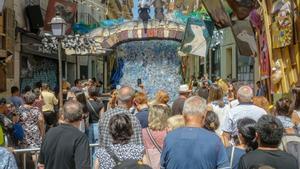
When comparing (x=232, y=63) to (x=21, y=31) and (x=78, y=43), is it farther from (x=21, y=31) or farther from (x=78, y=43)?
(x=21, y=31)

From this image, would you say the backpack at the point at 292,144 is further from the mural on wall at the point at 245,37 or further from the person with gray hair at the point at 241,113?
the mural on wall at the point at 245,37

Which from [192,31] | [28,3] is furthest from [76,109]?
[28,3]

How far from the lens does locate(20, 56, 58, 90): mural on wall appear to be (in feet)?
79.9

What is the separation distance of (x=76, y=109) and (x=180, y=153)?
1.35m

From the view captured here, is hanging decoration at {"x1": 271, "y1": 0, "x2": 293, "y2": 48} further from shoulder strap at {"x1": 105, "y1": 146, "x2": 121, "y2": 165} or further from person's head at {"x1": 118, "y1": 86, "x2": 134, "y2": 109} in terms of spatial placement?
shoulder strap at {"x1": 105, "y1": 146, "x2": 121, "y2": 165}

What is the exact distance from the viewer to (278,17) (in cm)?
1420

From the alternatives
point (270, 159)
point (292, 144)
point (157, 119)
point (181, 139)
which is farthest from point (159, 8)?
point (270, 159)

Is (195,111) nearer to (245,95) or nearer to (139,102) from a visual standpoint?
(245,95)

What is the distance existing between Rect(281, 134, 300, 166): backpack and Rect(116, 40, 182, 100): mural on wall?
1493 cm

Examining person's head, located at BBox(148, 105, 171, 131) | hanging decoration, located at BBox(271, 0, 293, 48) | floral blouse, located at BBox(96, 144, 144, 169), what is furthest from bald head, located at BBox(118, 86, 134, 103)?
hanging decoration, located at BBox(271, 0, 293, 48)

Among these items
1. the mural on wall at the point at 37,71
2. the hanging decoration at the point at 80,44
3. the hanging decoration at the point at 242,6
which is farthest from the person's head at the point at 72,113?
the mural on wall at the point at 37,71

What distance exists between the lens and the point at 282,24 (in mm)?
14062

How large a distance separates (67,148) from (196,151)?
142 centimetres

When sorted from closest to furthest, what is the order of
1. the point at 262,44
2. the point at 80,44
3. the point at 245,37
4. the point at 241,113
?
1. the point at 241,113
2. the point at 262,44
3. the point at 245,37
4. the point at 80,44
